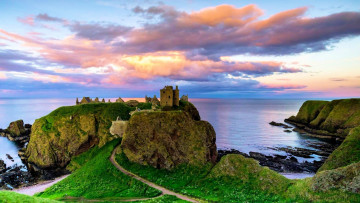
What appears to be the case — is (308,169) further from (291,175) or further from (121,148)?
(121,148)

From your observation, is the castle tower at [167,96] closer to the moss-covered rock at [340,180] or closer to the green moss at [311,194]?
the green moss at [311,194]

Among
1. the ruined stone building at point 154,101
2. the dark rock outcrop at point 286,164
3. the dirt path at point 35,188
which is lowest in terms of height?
the dark rock outcrop at point 286,164

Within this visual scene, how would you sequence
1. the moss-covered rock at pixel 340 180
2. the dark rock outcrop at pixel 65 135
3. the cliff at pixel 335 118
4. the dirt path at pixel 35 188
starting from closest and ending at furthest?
the moss-covered rock at pixel 340 180
the dirt path at pixel 35 188
the dark rock outcrop at pixel 65 135
the cliff at pixel 335 118

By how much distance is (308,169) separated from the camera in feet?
198

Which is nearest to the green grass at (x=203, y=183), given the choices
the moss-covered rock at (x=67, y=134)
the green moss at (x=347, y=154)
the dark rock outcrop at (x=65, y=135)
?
the green moss at (x=347, y=154)

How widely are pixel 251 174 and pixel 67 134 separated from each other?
179 feet

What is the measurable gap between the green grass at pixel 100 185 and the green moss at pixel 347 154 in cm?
3856

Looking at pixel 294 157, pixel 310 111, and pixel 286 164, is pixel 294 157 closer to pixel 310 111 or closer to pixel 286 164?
pixel 286 164

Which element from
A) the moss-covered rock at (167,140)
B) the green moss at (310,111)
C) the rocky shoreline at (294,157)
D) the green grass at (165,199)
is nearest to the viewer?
the green grass at (165,199)

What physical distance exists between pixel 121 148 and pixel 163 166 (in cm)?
1273

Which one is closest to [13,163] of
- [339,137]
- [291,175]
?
[291,175]

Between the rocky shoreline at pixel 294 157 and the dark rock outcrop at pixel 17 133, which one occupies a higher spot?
the dark rock outcrop at pixel 17 133

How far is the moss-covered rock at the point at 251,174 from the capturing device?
35.2 metres

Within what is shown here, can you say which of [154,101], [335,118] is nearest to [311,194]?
[154,101]
